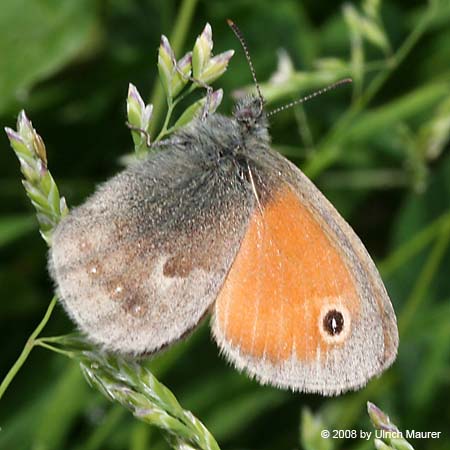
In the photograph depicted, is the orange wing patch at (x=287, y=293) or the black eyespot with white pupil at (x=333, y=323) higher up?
the orange wing patch at (x=287, y=293)

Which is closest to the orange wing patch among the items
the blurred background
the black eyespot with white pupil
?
the black eyespot with white pupil

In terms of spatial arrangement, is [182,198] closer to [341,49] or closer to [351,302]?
[351,302]

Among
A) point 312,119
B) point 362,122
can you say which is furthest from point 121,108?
point 362,122

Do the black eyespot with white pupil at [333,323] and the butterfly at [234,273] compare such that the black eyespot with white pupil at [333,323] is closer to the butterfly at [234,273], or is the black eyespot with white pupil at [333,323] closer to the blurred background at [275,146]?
the butterfly at [234,273]

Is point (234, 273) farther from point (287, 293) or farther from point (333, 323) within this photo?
point (333, 323)

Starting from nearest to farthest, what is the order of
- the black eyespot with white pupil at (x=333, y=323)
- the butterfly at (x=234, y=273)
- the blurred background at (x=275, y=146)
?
1. the butterfly at (x=234, y=273)
2. the black eyespot with white pupil at (x=333, y=323)
3. the blurred background at (x=275, y=146)

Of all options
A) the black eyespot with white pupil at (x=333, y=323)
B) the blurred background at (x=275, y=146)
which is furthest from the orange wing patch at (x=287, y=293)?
the blurred background at (x=275, y=146)
